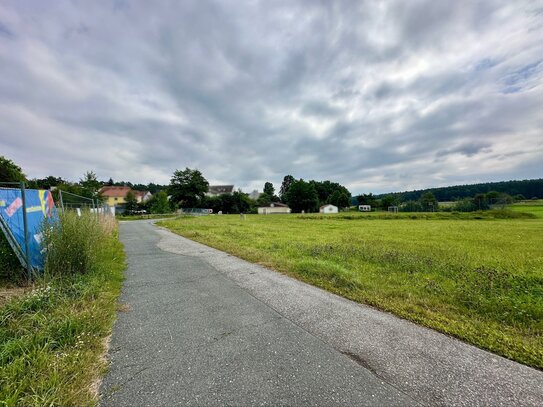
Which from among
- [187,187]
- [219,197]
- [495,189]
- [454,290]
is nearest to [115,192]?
[187,187]

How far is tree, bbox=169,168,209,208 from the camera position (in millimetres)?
56500

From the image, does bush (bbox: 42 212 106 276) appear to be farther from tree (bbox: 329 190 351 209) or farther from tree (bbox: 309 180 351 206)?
tree (bbox: 309 180 351 206)

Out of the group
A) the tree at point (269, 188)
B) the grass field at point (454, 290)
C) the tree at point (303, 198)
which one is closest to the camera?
the grass field at point (454, 290)

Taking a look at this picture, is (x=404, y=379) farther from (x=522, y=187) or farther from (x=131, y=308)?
(x=522, y=187)

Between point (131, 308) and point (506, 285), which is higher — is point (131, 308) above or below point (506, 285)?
above

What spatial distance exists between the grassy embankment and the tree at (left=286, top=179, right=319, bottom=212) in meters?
72.2

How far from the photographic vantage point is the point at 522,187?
96625 millimetres

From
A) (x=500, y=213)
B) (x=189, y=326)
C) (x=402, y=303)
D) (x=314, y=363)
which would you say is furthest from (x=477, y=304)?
(x=500, y=213)

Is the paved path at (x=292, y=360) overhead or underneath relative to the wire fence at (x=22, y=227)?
underneath

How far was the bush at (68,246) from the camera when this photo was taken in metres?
4.47

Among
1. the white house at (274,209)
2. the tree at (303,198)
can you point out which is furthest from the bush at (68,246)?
the tree at (303,198)

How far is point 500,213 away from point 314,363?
53.9 m

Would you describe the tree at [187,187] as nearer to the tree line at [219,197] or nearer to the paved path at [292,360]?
the tree line at [219,197]

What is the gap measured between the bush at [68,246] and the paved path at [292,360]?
180 centimetres
